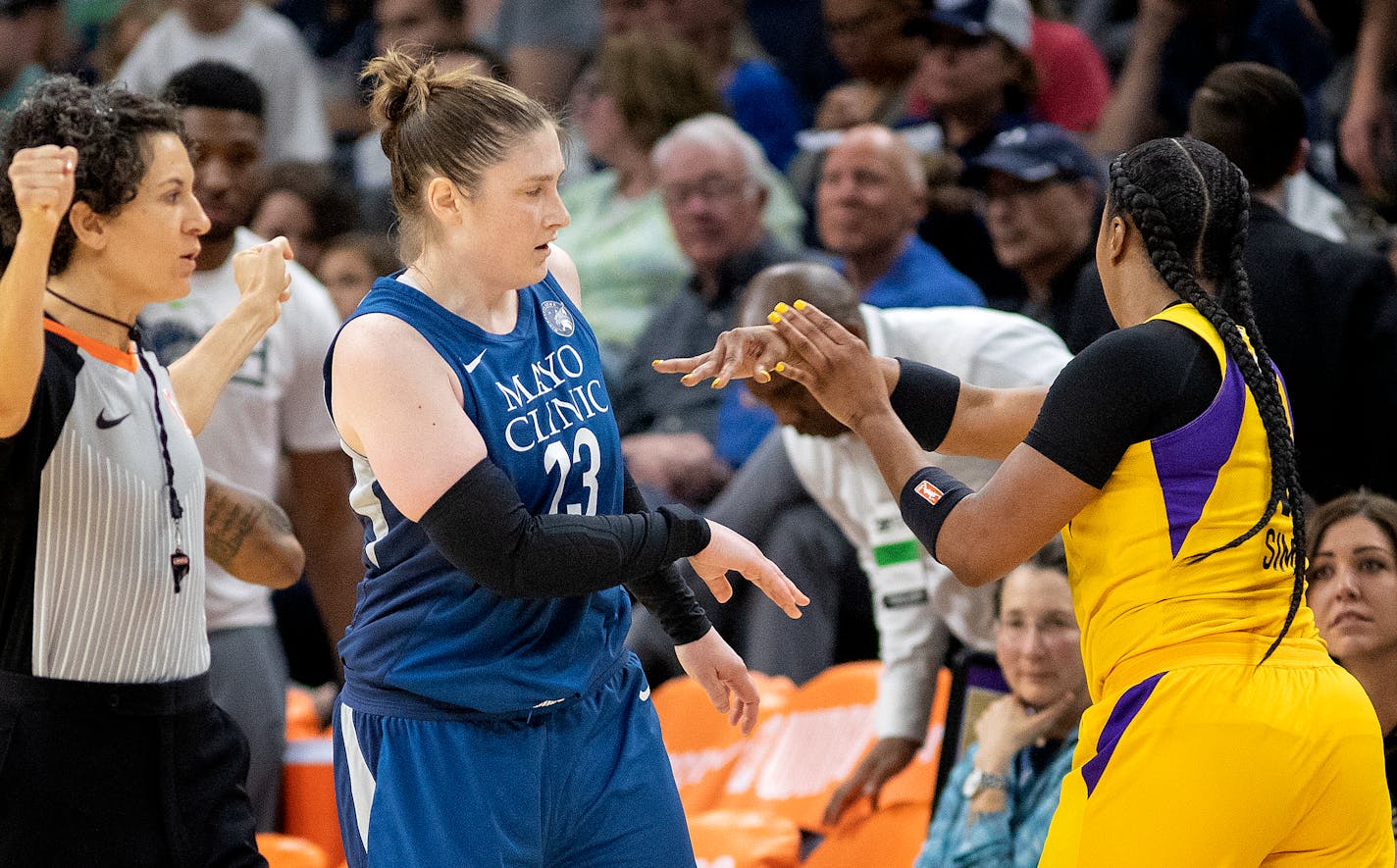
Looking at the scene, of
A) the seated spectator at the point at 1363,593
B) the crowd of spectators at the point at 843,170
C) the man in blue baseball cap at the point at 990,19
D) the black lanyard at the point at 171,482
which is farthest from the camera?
the man in blue baseball cap at the point at 990,19

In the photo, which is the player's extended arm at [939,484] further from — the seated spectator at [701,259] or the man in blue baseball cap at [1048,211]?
the seated spectator at [701,259]

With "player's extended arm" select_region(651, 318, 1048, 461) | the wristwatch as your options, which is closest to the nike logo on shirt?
"player's extended arm" select_region(651, 318, 1048, 461)

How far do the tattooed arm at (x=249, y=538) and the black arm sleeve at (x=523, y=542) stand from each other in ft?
3.55

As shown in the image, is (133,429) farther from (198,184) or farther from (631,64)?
(631,64)

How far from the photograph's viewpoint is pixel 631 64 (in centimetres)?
689

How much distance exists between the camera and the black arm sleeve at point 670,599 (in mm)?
3014

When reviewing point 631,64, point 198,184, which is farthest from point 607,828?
point 631,64

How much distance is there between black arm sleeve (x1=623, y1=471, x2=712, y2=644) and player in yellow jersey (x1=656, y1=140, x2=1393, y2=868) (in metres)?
0.47

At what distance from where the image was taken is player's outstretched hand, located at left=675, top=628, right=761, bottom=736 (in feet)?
10.00

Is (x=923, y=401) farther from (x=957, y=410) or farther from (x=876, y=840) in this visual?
(x=876, y=840)

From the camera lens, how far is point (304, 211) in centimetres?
716

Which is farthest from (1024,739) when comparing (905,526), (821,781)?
(821,781)

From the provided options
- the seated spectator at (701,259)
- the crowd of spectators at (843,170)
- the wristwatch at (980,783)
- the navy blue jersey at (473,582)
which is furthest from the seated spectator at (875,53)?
the navy blue jersey at (473,582)

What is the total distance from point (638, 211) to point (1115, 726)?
4519 millimetres
